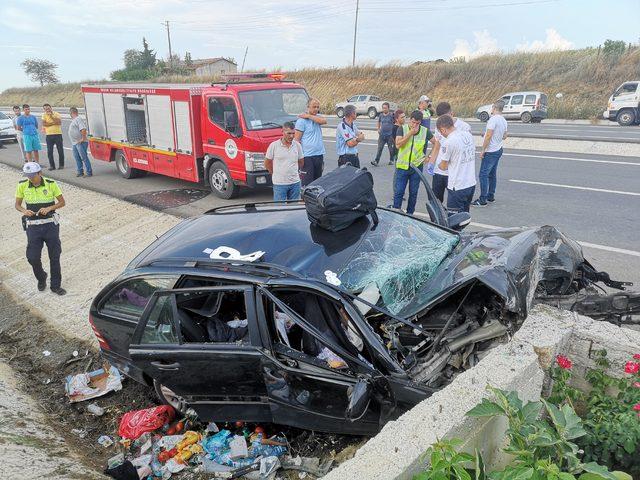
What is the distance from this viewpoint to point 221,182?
35.1 feet

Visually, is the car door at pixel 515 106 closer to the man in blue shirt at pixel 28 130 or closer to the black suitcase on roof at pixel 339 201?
the man in blue shirt at pixel 28 130

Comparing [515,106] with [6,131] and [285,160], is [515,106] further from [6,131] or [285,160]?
[6,131]

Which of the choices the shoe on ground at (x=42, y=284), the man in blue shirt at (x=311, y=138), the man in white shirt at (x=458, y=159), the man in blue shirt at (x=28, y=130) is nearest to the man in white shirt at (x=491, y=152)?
the man in white shirt at (x=458, y=159)

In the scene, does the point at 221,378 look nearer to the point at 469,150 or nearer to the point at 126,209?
the point at 469,150

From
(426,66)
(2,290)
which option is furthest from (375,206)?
(426,66)

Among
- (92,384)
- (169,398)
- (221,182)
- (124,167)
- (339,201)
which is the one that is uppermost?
(339,201)

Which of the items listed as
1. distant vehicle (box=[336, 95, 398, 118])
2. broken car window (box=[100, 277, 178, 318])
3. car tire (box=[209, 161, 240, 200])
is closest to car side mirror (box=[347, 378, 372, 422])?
broken car window (box=[100, 277, 178, 318])

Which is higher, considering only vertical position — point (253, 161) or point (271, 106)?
point (271, 106)

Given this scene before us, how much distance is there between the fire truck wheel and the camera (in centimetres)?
1048

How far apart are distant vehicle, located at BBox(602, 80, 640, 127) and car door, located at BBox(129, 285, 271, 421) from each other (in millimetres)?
25246

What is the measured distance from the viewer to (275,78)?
11375mm

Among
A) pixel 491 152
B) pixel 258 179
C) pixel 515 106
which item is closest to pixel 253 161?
pixel 258 179

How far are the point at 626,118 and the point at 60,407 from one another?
2586 cm

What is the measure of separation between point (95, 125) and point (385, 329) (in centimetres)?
1328
